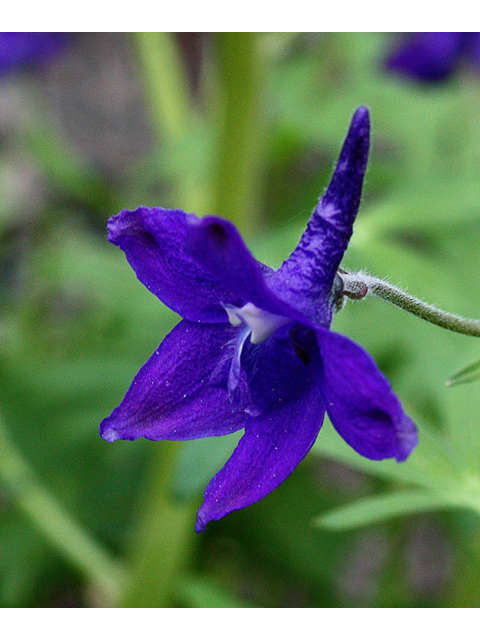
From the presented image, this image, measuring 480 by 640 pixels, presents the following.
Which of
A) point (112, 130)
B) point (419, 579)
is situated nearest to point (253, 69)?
point (419, 579)

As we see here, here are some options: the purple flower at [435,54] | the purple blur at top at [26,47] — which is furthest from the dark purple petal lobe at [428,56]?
the purple blur at top at [26,47]

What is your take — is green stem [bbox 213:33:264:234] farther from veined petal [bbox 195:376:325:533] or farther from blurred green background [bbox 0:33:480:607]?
veined petal [bbox 195:376:325:533]

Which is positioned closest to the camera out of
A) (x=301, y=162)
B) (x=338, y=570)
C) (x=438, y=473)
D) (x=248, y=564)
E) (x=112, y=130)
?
(x=438, y=473)

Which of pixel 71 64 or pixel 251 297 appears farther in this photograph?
pixel 71 64

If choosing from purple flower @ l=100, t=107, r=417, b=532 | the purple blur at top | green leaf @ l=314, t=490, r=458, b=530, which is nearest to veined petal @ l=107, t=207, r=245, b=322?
purple flower @ l=100, t=107, r=417, b=532

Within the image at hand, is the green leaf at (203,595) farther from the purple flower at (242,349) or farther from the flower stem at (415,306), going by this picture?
the flower stem at (415,306)

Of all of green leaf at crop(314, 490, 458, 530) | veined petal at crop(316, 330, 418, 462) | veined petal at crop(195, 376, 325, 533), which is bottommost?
green leaf at crop(314, 490, 458, 530)

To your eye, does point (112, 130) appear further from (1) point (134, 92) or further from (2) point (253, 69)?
(2) point (253, 69)
